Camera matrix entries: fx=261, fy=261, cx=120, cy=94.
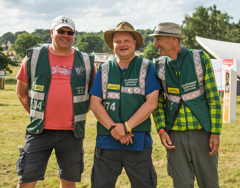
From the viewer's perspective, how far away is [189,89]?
2.84 meters

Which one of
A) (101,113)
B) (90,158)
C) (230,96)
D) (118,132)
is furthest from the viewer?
(230,96)

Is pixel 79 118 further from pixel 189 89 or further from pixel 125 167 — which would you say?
pixel 189 89

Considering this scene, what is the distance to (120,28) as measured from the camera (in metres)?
2.89

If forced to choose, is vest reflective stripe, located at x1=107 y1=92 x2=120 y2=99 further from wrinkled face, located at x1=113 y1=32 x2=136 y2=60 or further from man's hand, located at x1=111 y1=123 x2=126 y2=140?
wrinkled face, located at x1=113 y1=32 x2=136 y2=60

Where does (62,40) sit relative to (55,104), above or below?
above

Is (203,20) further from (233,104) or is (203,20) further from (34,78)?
(34,78)

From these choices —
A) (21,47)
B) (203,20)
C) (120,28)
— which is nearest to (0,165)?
(120,28)

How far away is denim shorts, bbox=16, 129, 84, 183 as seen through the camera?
118 inches

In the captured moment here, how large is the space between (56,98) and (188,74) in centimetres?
155

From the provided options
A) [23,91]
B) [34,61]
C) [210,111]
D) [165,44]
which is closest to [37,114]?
[23,91]

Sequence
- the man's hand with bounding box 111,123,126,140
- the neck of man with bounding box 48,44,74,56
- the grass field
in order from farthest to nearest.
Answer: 1. the grass field
2. the neck of man with bounding box 48,44,74,56
3. the man's hand with bounding box 111,123,126,140

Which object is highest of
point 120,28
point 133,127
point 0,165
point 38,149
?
point 120,28

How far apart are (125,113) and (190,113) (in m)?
0.70

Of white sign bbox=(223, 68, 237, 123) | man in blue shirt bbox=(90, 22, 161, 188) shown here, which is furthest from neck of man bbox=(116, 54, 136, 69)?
white sign bbox=(223, 68, 237, 123)
